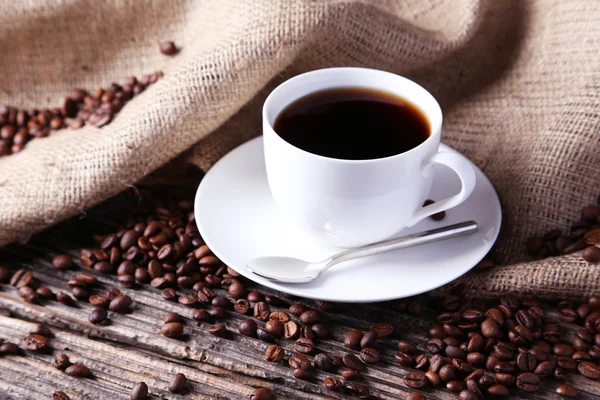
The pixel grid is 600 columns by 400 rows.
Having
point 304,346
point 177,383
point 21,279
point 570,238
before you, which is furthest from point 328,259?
point 21,279

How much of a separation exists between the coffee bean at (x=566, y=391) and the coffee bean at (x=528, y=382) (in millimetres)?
41

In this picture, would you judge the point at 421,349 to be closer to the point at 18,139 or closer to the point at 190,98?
the point at 190,98

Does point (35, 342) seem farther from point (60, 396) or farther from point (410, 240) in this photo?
point (410, 240)

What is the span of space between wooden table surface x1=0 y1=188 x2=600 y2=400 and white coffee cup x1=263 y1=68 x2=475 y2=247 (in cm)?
20

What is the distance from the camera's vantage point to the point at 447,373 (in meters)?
1.31

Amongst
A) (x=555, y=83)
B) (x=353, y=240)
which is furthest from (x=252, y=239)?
(x=555, y=83)

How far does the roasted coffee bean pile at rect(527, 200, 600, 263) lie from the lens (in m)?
1.55

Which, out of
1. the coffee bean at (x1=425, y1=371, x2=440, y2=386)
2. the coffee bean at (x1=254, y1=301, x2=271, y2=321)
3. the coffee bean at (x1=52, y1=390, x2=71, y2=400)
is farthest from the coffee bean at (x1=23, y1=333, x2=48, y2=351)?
the coffee bean at (x1=425, y1=371, x2=440, y2=386)

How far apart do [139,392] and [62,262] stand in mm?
472

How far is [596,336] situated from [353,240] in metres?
0.55

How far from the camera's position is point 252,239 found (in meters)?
1.48

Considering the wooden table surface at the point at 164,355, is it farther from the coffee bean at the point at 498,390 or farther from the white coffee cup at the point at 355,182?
the white coffee cup at the point at 355,182

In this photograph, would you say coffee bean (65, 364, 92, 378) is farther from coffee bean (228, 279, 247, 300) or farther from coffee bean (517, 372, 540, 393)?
coffee bean (517, 372, 540, 393)

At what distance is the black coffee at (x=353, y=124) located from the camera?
4.64ft
